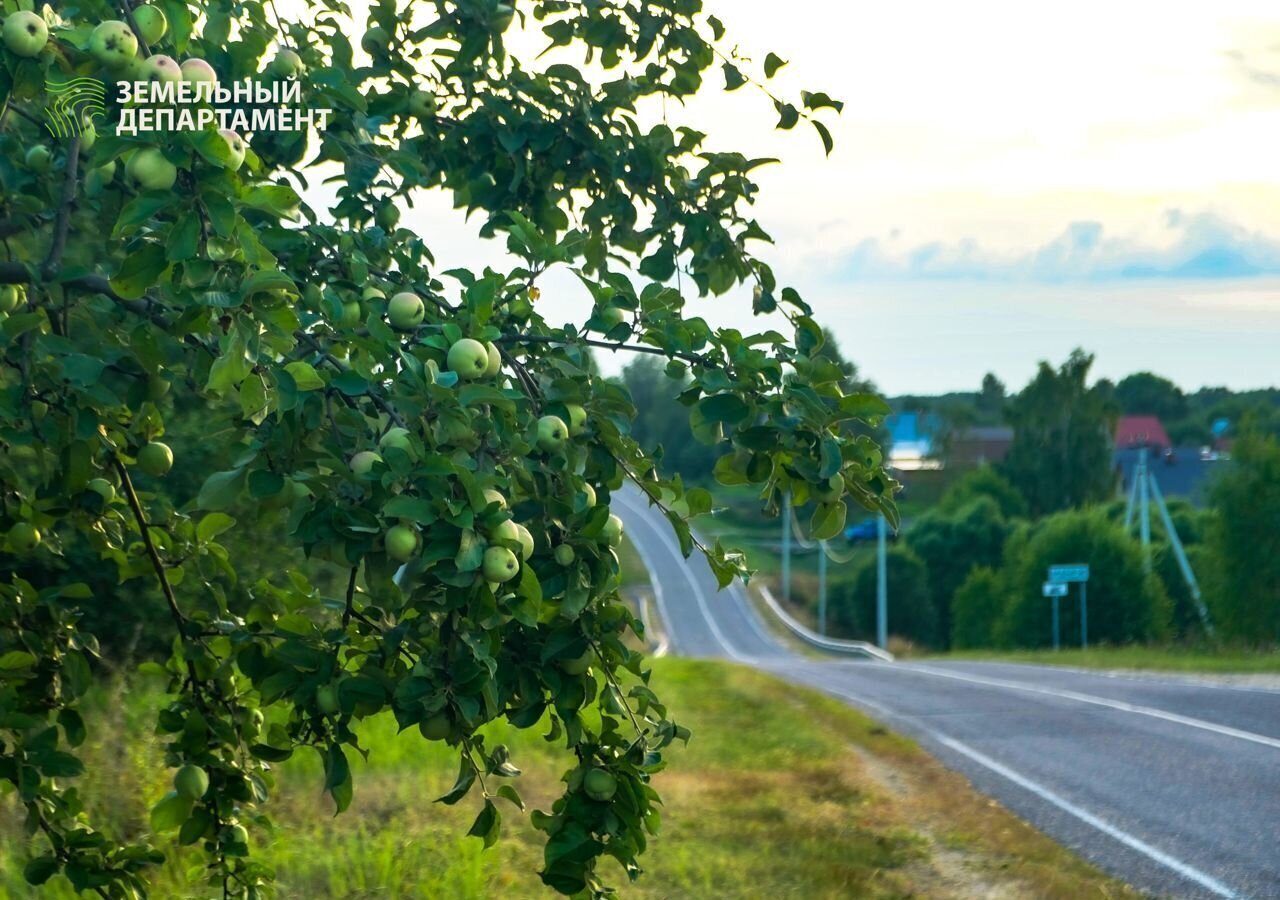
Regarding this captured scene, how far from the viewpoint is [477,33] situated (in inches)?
183

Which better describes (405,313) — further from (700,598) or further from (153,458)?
(700,598)

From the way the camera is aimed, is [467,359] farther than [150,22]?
Yes

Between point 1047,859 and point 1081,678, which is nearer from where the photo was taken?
point 1047,859

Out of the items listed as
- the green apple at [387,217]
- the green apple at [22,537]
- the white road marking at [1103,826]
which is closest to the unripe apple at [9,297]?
the green apple at [22,537]

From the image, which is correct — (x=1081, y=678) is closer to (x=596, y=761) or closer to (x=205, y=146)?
(x=596, y=761)

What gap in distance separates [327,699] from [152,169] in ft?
4.07

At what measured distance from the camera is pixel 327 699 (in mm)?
3084

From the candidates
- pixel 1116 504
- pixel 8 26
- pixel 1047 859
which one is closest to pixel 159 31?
pixel 8 26

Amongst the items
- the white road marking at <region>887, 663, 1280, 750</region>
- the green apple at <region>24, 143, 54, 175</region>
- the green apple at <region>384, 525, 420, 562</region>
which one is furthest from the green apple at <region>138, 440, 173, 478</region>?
the white road marking at <region>887, 663, 1280, 750</region>

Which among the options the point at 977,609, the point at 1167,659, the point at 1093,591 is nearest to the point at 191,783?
the point at 1167,659

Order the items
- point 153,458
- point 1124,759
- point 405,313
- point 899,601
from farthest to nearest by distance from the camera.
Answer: point 899,601, point 1124,759, point 153,458, point 405,313

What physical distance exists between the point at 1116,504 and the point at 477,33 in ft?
230

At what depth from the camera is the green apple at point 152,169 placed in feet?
7.63

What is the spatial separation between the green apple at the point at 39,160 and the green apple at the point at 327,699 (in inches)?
55.9
